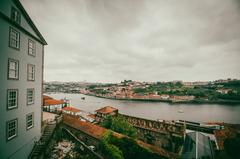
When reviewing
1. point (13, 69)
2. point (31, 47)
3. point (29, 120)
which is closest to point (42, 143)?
point (29, 120)

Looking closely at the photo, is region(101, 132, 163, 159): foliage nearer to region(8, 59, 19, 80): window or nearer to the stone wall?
the stone wall

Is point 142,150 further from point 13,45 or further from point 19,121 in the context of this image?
point 13,45

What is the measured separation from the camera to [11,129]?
11.2 m

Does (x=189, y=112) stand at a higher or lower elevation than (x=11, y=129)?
lower

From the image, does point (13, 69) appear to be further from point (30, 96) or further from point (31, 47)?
point (30, 96)

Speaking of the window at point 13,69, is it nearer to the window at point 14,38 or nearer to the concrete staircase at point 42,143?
the window at point 14,38

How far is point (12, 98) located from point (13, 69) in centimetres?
227

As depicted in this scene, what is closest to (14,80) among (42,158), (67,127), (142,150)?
(42,158)

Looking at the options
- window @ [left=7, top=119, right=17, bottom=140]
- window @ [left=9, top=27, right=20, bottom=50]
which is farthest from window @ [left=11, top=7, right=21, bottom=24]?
window @ [left=7, top=119, right=17, bottom=140]

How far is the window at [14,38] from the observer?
427 inches

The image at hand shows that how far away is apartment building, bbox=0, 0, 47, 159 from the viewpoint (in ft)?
33.5

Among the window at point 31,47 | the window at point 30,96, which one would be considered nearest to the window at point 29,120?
the window at point 30,96

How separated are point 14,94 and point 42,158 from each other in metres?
6.28

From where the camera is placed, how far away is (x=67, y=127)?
19.9m
